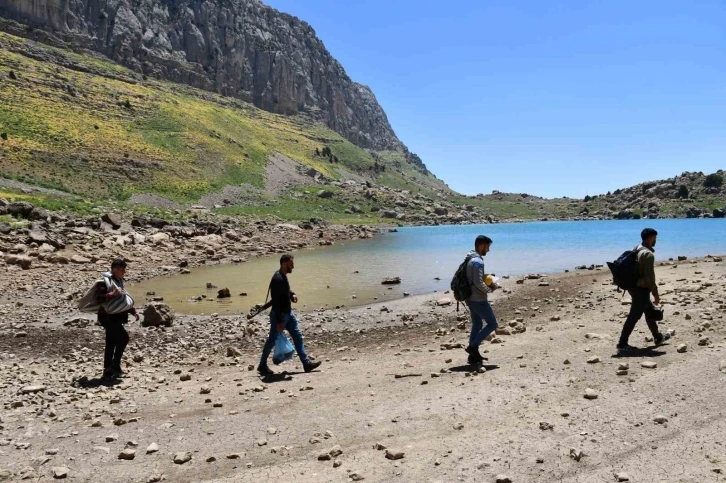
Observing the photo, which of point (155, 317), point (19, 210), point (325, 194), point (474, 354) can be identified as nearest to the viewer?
point (474, 354)

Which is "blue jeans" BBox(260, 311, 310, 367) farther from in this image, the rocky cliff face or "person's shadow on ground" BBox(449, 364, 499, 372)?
the rocky cliff face

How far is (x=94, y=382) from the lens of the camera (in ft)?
31.6

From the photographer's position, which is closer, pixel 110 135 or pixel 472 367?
pixel 472 367

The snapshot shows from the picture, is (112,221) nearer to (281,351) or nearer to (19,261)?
(19,261)

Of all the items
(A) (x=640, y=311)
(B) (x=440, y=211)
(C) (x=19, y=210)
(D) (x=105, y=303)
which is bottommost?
(A) (x=640, y=311)

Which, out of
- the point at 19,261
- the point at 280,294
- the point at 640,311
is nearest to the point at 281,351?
the point at 280,294

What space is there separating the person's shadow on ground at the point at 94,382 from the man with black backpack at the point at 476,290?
692 cm

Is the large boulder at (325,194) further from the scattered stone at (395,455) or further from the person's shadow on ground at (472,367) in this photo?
the scattered stone at (395,455)

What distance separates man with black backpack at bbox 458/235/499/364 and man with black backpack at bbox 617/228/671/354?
2.77 metres

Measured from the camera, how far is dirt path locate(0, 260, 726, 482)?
5621 millimetres

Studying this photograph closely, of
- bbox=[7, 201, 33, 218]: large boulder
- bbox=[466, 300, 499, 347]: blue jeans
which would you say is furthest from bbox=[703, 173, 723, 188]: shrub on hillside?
bbox=[466, 300, 499, 347]: blue jeans

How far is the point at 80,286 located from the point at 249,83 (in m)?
193

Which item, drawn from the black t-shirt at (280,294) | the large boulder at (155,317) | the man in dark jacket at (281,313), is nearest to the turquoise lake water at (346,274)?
the large boulder at (155,317)

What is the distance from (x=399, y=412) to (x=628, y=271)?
5.73 metres
